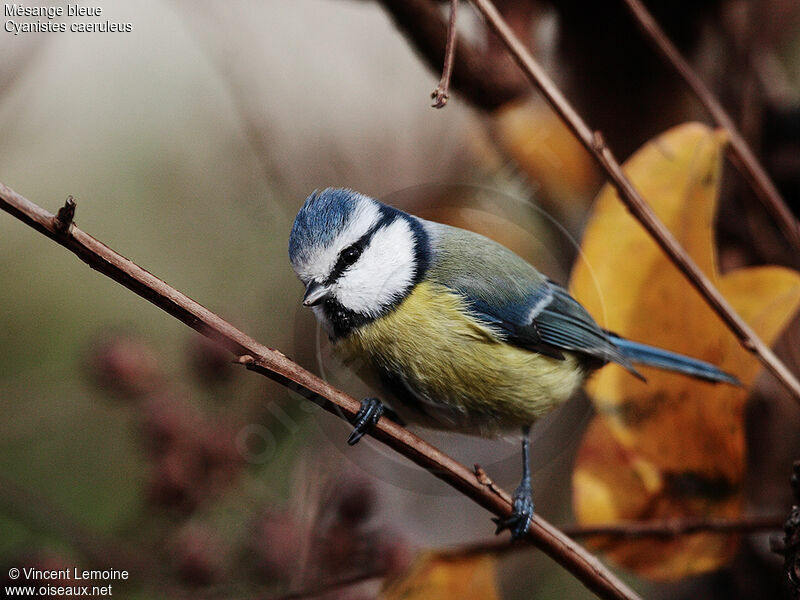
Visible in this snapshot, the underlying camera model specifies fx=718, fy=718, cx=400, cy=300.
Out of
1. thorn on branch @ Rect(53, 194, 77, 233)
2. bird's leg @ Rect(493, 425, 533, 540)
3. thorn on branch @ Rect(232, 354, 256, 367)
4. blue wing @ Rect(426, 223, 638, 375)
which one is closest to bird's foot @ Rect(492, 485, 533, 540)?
bird's leg @ Rect(493, 425, 533, 540)

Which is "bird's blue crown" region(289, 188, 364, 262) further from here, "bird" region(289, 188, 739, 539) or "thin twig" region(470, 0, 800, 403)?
"thin twig" region(470, 0, 800, 403)

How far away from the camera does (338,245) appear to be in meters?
0.47

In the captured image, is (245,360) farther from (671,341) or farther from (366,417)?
(671,341)

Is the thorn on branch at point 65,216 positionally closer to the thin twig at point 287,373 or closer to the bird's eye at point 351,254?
the thin twig at point 287,373

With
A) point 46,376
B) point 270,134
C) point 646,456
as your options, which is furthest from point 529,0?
point 46,376

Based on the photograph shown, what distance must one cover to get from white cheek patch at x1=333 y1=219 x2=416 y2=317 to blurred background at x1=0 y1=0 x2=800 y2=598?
0.09ft

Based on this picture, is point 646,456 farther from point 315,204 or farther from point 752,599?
point 315,204

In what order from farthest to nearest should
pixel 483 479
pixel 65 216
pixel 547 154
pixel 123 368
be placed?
pixel 547 154, pixel 123 368, pixel 483 479, pixel 65 216

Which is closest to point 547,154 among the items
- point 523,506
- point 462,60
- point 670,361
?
point 462,60

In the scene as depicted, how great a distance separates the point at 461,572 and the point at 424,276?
0.22 m

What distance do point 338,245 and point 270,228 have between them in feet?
0.80

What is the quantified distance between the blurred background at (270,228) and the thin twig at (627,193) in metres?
0.08

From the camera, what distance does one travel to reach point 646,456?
559 millimetres

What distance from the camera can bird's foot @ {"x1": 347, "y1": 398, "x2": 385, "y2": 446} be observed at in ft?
1.43
